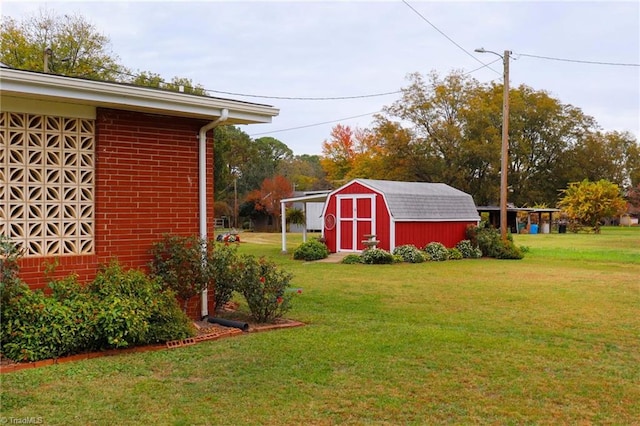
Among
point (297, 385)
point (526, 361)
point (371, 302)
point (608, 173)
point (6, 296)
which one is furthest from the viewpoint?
point (608, 173)

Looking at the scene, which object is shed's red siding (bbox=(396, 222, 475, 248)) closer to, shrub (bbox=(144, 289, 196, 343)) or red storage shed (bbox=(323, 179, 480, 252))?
red storage shed (bbox=(323, 179, 480, 252))

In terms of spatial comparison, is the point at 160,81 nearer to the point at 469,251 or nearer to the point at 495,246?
the point at 469,251

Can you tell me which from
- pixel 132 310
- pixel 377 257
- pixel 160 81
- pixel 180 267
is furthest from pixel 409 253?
pixel 160 81

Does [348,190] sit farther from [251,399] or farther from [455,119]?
[455,119]

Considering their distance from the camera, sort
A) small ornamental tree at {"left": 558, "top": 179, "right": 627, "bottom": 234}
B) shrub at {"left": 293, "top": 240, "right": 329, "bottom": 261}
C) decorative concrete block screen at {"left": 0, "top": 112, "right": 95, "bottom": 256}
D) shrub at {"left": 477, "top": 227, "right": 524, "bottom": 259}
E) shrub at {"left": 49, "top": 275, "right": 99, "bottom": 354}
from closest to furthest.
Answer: shrub at {"left": 49, "top": 275, "right": 99, "bottom": 354} → decorative concrete block screen at {"left": 0, "top": 112, "right": 95, "bottom": 256} → shrub at {"left": 293, "top": 240, "right": 329, "bottom": 261} → shrub at {"left": 477, "top": 227, "right": 524, "bottom": 259} → small ornamental tree at {"left": 558, "top": 179, "right": 627, "bottom": 234}

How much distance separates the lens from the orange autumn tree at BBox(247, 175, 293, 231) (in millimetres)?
46562

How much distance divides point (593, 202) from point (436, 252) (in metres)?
26.2

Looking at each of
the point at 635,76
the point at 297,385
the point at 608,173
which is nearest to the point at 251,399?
the point at 297,385

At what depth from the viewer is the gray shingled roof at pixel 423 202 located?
1858cm

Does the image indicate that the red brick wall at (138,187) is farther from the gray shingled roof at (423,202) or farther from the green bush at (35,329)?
the gray shingled roof at (423,202)

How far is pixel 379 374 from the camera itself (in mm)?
4918

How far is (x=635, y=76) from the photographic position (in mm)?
20922

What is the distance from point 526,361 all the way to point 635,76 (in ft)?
64.0

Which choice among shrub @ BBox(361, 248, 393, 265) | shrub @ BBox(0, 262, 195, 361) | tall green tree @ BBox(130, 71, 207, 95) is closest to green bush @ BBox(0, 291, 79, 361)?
shrub @ BBox(0, 262, 195, 361)
